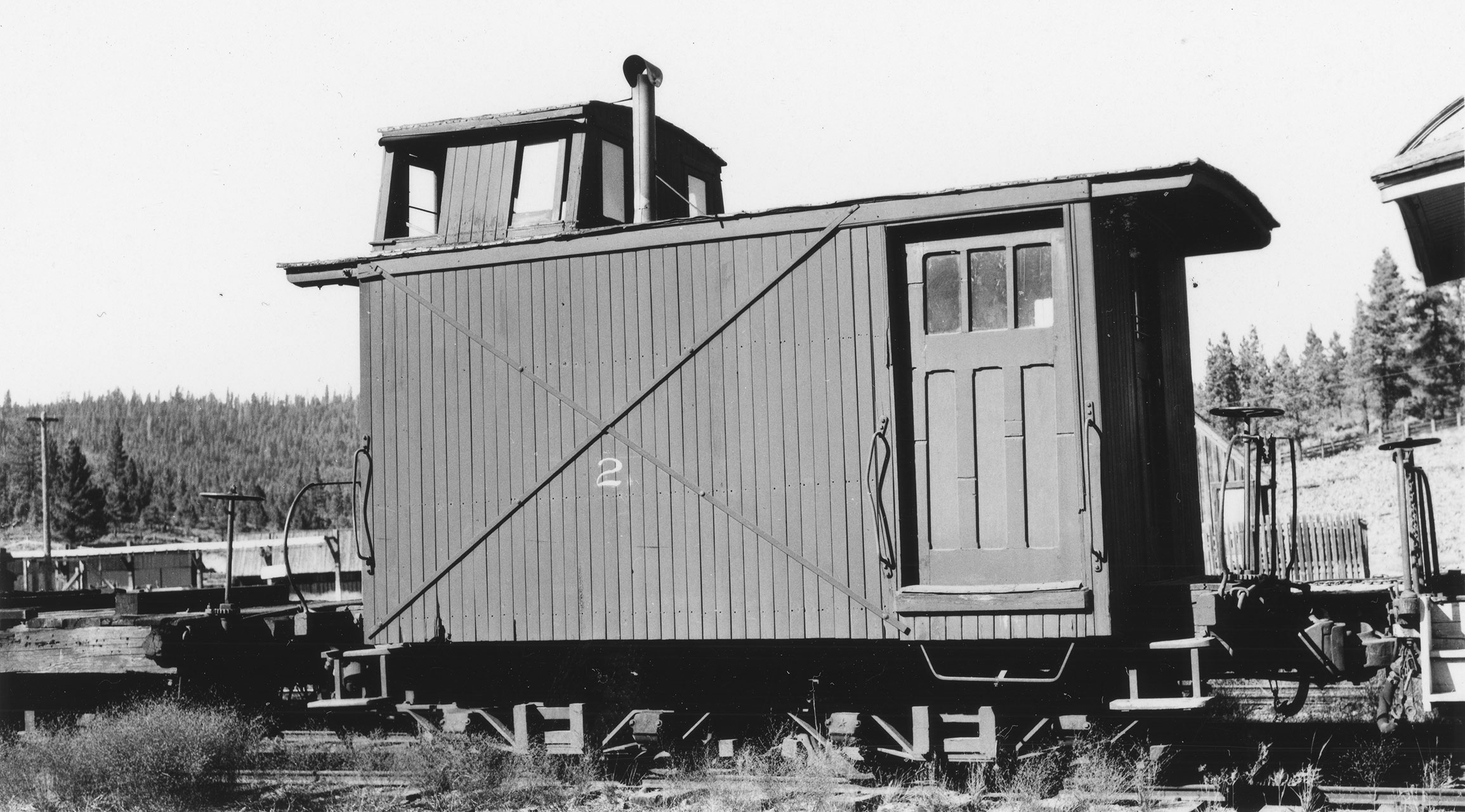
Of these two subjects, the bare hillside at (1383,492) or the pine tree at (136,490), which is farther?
the pine tree at (136,490)

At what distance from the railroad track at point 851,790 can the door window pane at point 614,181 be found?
4.31 meters

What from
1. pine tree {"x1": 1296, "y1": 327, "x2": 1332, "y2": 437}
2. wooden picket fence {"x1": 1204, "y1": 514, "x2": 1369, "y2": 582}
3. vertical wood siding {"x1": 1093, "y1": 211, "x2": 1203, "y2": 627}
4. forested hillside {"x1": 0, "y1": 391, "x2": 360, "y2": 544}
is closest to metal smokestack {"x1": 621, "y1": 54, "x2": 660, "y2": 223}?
vertical wood siding {"x1": 1093, "y1": 211, "x2": 1203, "y2": 627}

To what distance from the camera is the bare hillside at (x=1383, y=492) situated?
102 ft

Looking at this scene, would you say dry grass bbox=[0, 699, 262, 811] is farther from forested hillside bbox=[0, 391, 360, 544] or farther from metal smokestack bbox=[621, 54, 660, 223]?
forested hillside bbox=[0, 391, 360, 544]

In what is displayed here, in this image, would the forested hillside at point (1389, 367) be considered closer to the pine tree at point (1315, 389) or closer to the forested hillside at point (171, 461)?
the pine tree at point (1315, 389)

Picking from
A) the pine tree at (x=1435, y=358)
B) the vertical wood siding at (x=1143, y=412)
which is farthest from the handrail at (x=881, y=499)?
the pine tree at (x=1435, y=358)

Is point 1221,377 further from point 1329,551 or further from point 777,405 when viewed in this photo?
point 777,405

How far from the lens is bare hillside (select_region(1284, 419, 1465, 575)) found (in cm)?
3109

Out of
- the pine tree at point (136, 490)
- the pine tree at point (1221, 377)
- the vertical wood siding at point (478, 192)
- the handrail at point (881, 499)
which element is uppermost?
the pine tree at point (1221, 377)

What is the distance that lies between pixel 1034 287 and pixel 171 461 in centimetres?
9285

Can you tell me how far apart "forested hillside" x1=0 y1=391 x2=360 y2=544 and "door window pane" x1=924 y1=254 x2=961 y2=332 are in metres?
45.6

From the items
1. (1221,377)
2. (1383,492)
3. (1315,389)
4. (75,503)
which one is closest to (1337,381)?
(1315,389)

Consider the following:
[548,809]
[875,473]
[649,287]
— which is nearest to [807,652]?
[875,473]

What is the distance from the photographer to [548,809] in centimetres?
805
